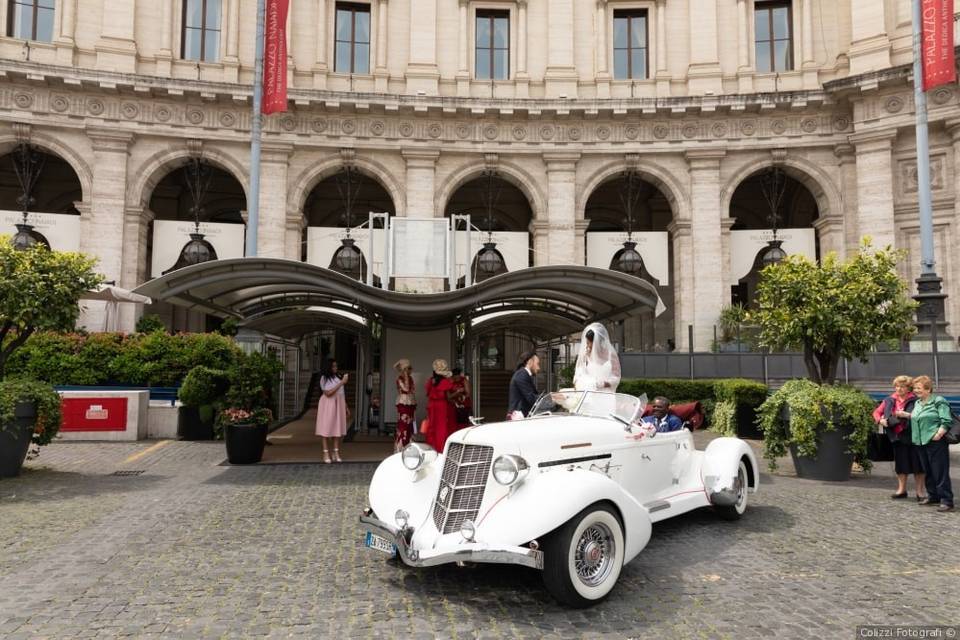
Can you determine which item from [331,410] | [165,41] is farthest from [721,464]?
[165,41]

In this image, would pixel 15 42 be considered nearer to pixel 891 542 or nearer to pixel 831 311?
pixel 831 311

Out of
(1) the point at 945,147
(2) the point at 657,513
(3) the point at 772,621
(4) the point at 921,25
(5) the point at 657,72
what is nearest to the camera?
(3) the point at 772,621

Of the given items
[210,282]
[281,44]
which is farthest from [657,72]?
[210,282]

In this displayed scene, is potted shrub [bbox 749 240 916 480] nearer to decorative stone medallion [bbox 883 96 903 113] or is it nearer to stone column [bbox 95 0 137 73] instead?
decorative stone medallion [bbox 883 96 903 113]

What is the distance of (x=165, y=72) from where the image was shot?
22078mm

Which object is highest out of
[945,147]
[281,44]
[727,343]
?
[281,44]

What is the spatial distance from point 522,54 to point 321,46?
744cm

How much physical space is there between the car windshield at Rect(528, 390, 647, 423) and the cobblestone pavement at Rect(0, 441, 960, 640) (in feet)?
4.08

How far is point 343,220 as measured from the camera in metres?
26.3

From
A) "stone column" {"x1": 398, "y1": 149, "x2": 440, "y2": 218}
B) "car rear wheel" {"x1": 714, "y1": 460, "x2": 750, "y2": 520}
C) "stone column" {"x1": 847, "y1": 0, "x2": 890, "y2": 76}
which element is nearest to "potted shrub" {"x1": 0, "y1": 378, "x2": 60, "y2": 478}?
"car rear wheel" {"x1": 714, "y1": 460, "x2": 750, "y2": 520}

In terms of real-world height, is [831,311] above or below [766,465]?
above

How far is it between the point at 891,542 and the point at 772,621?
261 centimetres

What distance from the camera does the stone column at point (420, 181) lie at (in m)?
22.7

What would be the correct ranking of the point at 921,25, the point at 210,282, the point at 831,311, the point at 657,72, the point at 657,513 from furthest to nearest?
the point at 657,72
the point at 921,25
the point at 831,311
the point at 210,282
the point at 657,513
